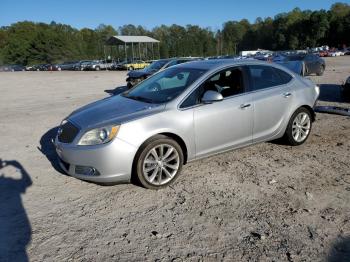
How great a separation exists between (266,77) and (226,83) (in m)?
0.81

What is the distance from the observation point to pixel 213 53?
4587 inches

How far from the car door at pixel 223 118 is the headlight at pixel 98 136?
44.8 inches

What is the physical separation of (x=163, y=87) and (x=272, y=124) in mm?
1823

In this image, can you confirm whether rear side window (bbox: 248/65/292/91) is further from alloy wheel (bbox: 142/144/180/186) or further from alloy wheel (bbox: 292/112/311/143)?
alloy wheel (bbox: 142/144/180/186)

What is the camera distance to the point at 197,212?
427 centimetres

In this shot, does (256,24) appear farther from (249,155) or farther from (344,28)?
(249,155)

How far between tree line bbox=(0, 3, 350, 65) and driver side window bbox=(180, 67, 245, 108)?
253 feet

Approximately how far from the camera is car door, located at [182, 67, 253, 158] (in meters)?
5.23

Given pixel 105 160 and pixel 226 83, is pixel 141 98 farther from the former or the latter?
pixel 105 160

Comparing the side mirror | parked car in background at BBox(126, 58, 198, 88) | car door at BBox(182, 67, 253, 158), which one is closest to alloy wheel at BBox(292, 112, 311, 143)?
car door at BBox(182, 67, 253, 158)

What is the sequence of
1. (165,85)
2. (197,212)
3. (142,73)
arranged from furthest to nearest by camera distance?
(142,73), (165,85), (197,212)

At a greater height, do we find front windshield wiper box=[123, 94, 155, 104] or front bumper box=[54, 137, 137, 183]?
front windshield wiper box=[123, 94, 155, 104]

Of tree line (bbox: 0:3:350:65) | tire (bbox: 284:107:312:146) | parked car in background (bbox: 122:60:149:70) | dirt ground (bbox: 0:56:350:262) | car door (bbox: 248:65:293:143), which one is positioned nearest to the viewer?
dirt ground (bbox: 0:56:350:262)

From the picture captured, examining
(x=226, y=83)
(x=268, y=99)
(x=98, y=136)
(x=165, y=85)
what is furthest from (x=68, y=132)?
(x=268, y=99)
